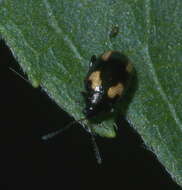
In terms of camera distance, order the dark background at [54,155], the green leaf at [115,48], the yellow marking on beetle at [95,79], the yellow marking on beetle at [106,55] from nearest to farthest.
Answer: the green leaf at [115,48] < the yellow marking on beetle at [106,55] < the yellow marking on beetle at [95,79] < the dark background at [54,155]

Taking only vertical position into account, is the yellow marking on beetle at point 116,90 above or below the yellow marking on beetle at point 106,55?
below

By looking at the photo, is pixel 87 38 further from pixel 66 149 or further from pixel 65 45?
pixel 66 149

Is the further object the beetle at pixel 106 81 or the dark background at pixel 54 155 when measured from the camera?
the dark background at pixel 54 155

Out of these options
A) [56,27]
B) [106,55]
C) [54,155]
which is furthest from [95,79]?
[54,155]

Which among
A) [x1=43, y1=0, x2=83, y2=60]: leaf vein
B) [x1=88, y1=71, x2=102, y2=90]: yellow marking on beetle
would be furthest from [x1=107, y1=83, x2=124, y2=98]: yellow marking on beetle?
[x1=43, y1=0, x2=83, y2=60]: leaf vein

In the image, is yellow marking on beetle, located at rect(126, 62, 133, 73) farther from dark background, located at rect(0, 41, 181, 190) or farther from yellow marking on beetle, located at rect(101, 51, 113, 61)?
dark background, located at rect(0, 41, 181, 190)

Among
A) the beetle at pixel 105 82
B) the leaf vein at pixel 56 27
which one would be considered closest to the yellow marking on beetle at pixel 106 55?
the beetle at pixel 105 82

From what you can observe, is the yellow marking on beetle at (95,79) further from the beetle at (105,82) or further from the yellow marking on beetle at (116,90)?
the yellow marking on beetle at (116,90)

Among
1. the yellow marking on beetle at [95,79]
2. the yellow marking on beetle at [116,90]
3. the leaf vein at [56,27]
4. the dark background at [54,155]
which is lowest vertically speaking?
the dark background at [54,155]
